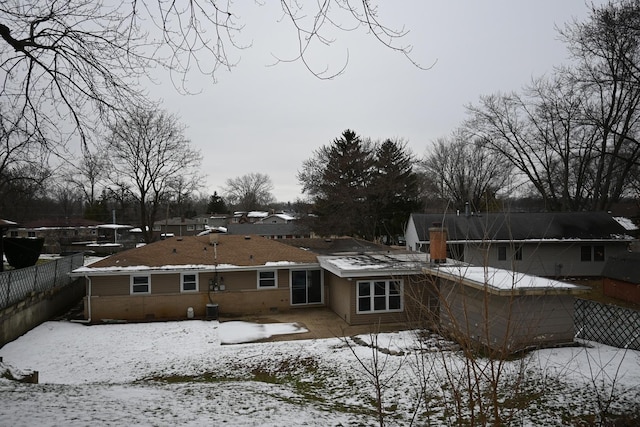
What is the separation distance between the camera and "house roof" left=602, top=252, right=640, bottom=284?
714 inches

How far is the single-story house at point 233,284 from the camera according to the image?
15.7m

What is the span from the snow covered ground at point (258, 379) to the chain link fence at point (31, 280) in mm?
1398

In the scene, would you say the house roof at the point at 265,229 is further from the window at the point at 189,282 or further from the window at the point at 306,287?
the window at the point at 189,282

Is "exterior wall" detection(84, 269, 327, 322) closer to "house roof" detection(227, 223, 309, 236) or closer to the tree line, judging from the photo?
the tree line

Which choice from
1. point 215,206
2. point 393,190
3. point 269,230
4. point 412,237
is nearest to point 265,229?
point 269,230

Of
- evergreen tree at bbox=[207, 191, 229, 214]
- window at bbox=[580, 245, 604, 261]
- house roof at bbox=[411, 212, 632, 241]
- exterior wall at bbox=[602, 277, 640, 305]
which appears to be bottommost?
exterior wall at bbox=[602, 277, 640, 305]

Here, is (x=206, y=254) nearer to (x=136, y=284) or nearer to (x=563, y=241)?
(x=136, y=284)

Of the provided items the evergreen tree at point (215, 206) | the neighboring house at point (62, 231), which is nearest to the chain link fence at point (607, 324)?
the neighboring house at point (62, 231)

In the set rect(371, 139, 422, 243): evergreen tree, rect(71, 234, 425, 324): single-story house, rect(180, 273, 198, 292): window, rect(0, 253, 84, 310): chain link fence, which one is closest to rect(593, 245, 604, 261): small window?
rect(371, 139, 422, 243): evergreen tree

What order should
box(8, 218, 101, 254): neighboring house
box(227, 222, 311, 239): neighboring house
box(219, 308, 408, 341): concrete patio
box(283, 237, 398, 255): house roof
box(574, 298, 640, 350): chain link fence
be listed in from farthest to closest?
box(8, 218, 101, 254): neighboring house
box(227, 222, 311, 239): neighboring house
box(283, 237, 398, 255): house roof
box(219, 308, 408, 341): concrete patio
box(574, 298, 640, 350): chain link fence

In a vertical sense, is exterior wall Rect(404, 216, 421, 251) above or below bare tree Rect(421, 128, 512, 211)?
below

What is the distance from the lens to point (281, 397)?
8.02 meters

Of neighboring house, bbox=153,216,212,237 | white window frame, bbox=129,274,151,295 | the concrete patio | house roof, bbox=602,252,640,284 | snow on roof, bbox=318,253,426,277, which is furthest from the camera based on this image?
neighboring house, bbox=153,216,212,237

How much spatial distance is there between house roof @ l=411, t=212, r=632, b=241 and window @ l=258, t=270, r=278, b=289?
12.2 m
